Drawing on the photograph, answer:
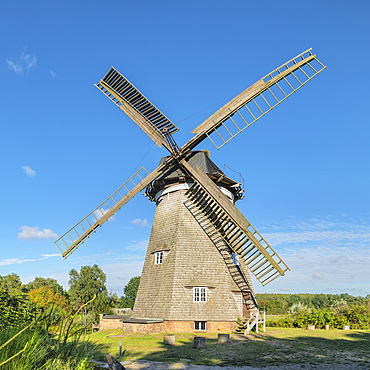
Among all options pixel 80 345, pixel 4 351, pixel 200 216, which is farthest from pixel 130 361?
pixel 200 216

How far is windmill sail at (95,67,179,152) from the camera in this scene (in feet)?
62.6

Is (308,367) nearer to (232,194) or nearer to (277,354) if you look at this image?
(277,354)

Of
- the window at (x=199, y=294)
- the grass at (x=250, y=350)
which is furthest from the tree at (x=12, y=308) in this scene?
the window at (x=199, y=294)

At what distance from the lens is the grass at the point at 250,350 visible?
10859 millimetres

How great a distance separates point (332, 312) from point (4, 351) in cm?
2402

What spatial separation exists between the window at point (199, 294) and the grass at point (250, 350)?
184 centimetres

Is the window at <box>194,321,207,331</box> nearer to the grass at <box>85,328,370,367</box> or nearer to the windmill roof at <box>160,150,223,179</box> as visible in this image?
the grass at <box>85,328,370,367</box>

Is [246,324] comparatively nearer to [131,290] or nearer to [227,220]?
[227,220]

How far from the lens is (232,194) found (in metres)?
21.1

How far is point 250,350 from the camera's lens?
12.6 metres

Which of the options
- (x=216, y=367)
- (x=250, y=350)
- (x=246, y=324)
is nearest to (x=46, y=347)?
(x=216, y=367)

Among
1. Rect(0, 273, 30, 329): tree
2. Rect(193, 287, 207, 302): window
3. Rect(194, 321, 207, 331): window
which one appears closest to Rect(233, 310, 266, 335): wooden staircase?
Rect(194, 321, 207, 331): window

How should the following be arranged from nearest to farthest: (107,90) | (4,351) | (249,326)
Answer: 1. (4,351)
2. (249,326)
3. (107,90)

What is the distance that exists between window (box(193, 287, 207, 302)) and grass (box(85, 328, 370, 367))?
1.84m
